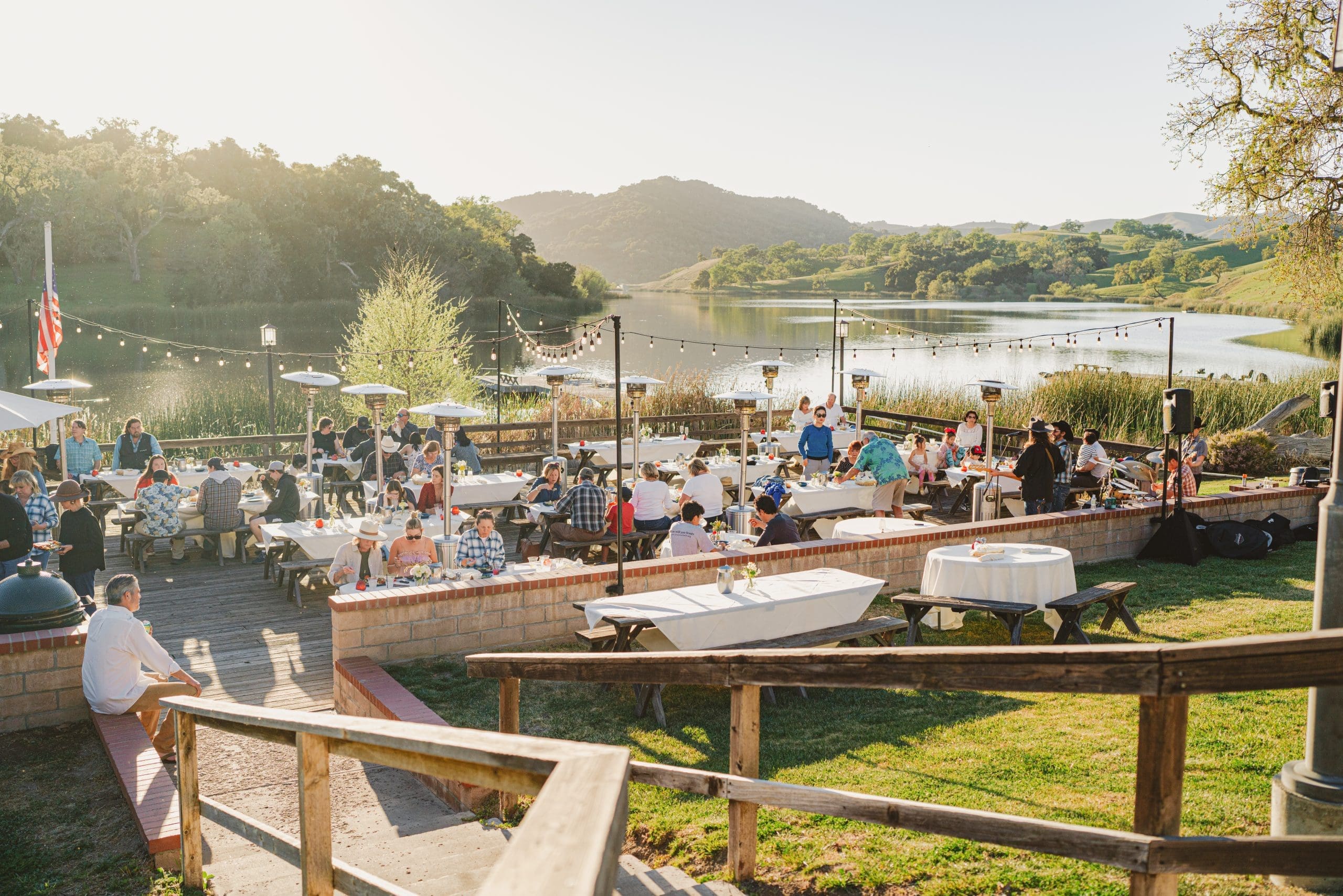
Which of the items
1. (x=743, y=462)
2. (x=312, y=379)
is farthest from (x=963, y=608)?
(x=312, y=379)

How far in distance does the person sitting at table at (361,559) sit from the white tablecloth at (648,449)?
6.80 meters

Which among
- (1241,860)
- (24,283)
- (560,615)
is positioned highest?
(24,283)

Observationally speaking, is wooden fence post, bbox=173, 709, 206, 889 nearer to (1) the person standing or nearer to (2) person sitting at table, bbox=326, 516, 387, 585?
(2) person sitting at table, bbox=326, 516, 387, 585

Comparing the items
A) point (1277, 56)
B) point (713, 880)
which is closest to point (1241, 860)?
point (713, 880)

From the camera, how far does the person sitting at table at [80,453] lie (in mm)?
14180

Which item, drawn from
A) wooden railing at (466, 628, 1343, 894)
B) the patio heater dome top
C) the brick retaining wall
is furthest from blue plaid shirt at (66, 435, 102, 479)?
wooden railing at (466, 628, 1343, 894)

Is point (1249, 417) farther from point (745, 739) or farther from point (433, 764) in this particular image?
point (433, 764)

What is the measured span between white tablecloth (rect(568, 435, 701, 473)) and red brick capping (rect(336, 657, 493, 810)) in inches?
358

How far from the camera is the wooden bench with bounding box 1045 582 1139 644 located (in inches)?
332

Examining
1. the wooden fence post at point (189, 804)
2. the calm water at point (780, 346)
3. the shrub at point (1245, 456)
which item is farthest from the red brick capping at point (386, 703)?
the calm water at point (780, 346)

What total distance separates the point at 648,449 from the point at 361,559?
807 centimetres

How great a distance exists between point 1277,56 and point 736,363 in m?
31.4

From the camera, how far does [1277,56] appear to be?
21.5 metres

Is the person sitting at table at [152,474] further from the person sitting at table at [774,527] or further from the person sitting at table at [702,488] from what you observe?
the person sitting at table at [774,527]
